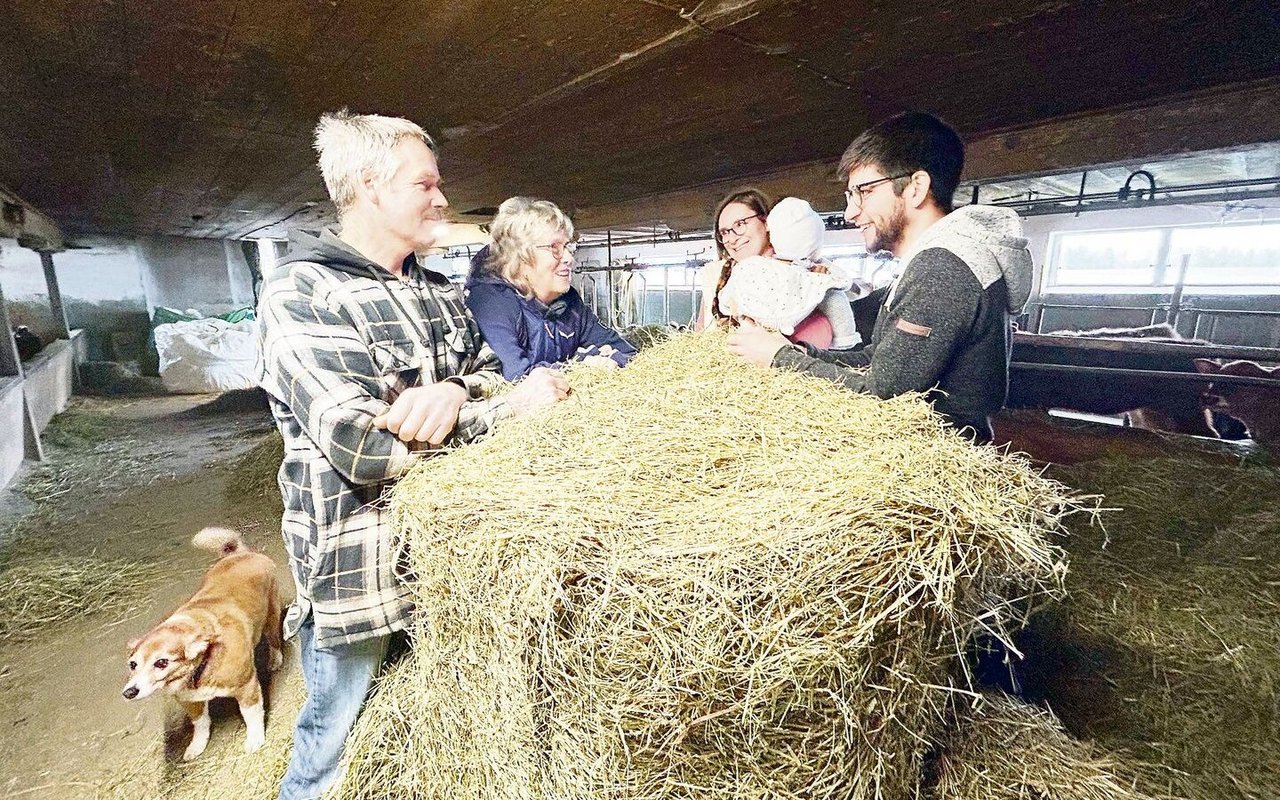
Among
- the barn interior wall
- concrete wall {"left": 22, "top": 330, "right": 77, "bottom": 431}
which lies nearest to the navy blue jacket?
concrete wall {"left": 22, "top": 330, "right": 77, "bottom": 431}

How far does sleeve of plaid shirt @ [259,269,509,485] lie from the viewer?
114cm

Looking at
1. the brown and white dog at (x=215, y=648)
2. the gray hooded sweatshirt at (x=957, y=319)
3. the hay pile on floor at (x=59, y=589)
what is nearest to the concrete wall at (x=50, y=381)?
the hay pile on floor at (x=59, y=589)

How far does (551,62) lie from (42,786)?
11.6 feet

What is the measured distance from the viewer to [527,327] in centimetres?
199

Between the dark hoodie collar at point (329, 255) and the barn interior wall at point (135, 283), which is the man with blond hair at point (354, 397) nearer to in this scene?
the dark hoodie collar at point (329, 255)

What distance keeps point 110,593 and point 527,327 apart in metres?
3.58

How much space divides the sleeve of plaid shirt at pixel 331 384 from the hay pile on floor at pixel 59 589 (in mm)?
3279

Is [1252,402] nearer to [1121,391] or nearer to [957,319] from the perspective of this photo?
[1121,391]

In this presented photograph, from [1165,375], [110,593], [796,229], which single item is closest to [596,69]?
[796,229]

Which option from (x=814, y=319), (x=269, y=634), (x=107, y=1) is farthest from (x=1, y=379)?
(x=814, y=319)

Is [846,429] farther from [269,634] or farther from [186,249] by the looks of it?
[186,249]

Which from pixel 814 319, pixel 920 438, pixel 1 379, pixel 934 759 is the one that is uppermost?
pixel 814 319

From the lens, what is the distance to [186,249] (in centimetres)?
1048

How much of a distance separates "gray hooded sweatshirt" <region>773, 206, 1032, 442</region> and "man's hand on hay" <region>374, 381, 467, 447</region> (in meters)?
1.04
